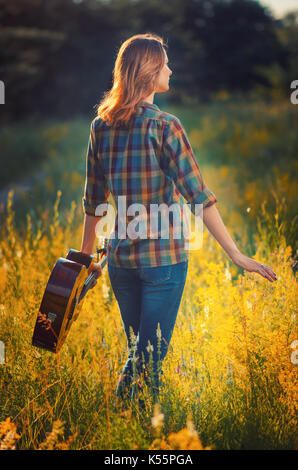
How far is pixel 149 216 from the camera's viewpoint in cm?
196

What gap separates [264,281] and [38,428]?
1573mm

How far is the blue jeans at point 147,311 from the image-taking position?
1.98 m

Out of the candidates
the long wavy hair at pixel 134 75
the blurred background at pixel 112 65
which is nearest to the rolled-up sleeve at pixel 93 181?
the long wavy hair at pixel 134 75

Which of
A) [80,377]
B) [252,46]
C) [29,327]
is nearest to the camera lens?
[80,377]

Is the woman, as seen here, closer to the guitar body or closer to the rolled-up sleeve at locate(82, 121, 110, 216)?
the rolled-up sleeve at locate(82, 121, 110, 216)

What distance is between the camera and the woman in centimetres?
192

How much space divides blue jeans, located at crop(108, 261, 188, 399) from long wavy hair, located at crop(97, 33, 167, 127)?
0.67 meters

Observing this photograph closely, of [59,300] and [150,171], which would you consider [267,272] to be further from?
[59,300]

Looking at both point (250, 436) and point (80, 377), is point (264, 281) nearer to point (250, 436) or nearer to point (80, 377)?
point (250, 436)

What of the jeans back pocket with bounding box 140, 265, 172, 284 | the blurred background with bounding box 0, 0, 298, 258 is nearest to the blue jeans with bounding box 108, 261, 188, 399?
the jeans back pocket with bounding box 140, 265, 172, 284

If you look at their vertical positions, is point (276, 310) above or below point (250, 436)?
above

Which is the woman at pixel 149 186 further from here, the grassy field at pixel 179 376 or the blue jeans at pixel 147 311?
the grassy field at pixel 179 376
